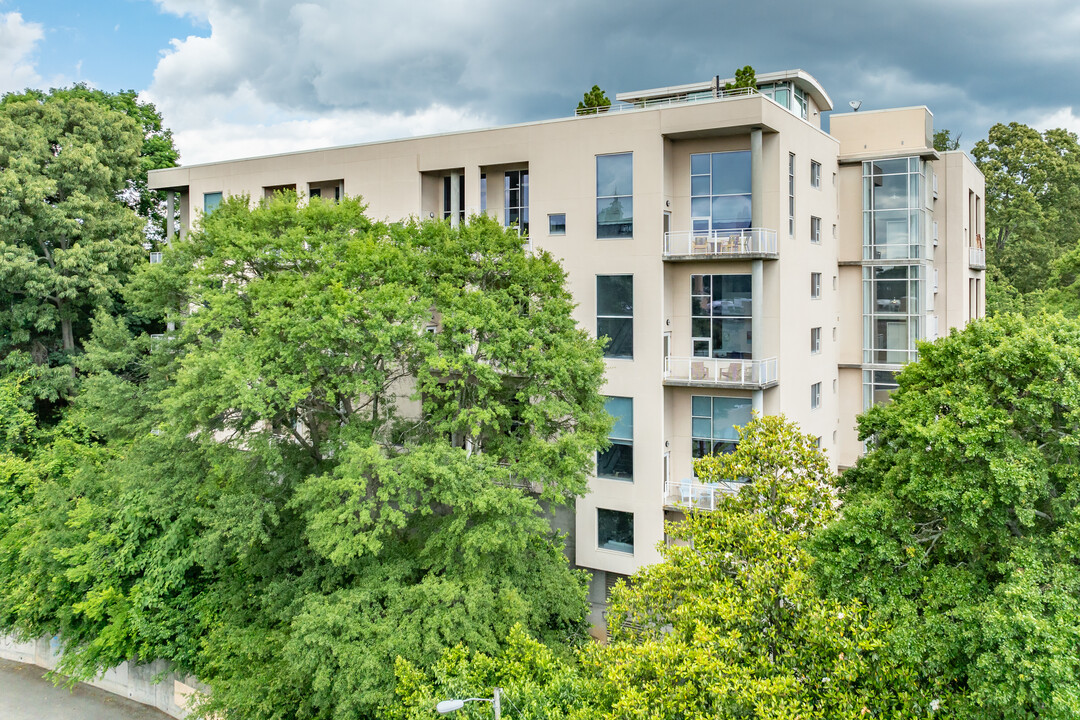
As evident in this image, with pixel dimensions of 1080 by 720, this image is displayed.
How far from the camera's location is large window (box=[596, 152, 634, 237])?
22.8 m

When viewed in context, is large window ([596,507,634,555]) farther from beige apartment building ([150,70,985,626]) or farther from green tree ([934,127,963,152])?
green tree ([934,127,963,152])

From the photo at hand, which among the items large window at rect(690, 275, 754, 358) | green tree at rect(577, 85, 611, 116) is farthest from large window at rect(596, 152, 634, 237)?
green tree at rect(577, 85, 611, 116)

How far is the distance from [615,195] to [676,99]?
803 centimetres

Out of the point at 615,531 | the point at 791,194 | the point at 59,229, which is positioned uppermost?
the point at 59,229

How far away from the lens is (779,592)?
12.7 m

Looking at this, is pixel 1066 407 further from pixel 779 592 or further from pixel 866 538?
pixel 779 592

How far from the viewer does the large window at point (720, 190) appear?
22.5 m

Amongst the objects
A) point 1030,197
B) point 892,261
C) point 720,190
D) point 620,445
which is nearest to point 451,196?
point 720,190

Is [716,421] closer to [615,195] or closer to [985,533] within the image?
[615,195]

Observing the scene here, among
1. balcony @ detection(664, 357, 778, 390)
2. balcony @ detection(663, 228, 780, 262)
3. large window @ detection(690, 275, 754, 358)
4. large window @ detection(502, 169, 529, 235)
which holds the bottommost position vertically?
balcony @ detection(664, 357, 778, 390)

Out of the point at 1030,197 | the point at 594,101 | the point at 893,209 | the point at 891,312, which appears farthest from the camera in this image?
the point at 1030,197

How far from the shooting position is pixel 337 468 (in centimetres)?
1778

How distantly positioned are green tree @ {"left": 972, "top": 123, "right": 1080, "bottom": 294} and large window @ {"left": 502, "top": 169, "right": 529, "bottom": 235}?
3480 centimetres

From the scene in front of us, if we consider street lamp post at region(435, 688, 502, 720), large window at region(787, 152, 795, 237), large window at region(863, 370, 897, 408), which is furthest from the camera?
large window at region(863, 370, 897, 408)
